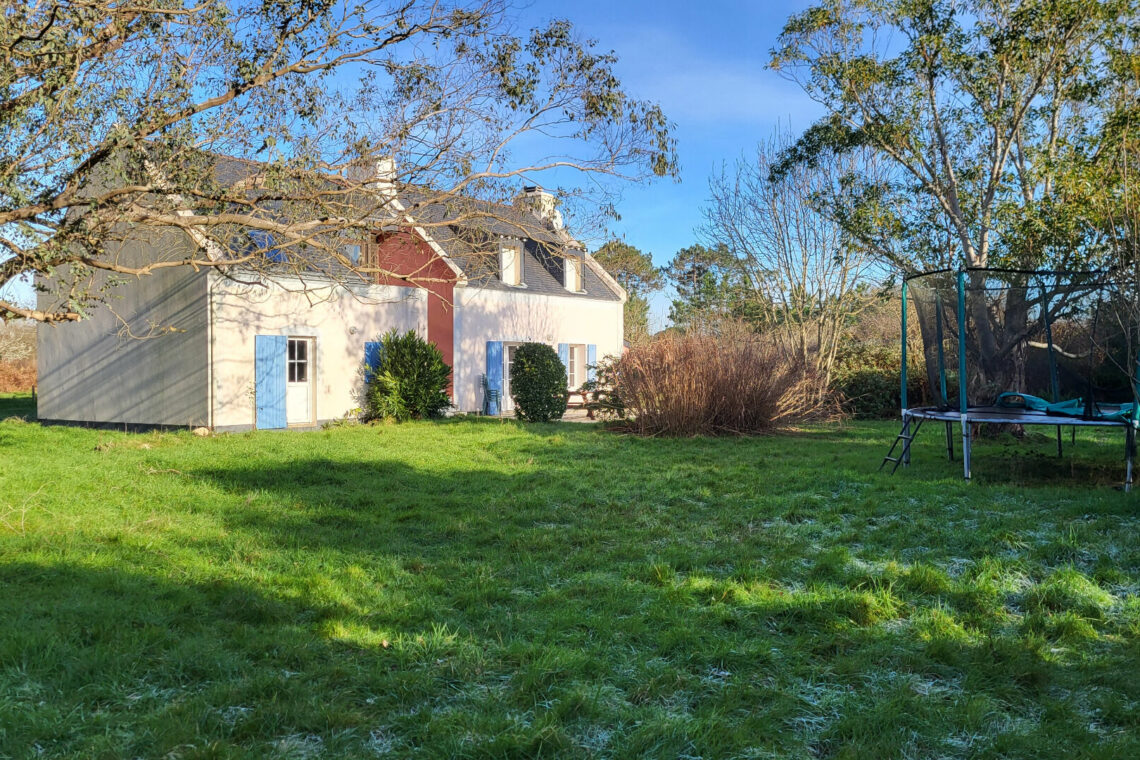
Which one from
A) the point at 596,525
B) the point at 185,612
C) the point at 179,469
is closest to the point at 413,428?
the point at 179,469

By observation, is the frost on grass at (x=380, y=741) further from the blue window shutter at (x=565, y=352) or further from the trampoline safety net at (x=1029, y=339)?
the blue window shutter at (x=565, y=352)

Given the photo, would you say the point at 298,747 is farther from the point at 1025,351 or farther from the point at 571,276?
the point at 571,276

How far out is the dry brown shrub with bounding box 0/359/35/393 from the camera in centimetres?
2828

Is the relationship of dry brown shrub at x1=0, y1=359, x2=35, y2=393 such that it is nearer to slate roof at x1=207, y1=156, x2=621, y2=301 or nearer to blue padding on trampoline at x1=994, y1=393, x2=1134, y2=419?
slate roof at x1=207, y1=156, x2=621, y2=301

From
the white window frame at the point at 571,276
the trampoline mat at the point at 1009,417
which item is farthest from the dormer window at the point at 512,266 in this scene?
the trampoline mat at the point at 1009,417

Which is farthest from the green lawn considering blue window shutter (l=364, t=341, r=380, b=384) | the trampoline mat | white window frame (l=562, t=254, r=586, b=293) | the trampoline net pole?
white window frame (l=562, t=254, r=586, b=293)

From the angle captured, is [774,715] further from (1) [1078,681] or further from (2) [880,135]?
(2) [880,135]

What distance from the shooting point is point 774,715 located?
293cm

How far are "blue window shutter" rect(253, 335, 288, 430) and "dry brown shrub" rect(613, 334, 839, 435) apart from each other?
6237mm

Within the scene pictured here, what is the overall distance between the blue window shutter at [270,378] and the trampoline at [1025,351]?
10.5 m

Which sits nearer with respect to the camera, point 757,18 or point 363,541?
point 363,541

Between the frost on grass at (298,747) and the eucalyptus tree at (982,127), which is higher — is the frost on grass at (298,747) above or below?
below

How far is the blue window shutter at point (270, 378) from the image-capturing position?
14.4 meters

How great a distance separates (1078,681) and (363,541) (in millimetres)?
4258
